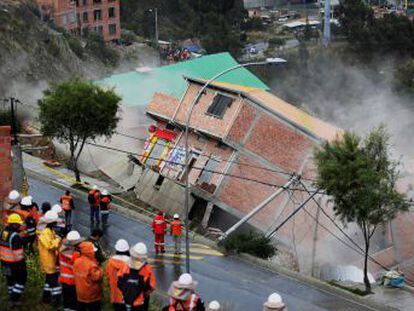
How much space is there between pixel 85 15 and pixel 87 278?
Answer: 255 ft

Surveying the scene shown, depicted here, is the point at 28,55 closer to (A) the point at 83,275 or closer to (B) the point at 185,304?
(A) the point at 83,275

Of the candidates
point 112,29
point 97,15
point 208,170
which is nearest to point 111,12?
point 112,29

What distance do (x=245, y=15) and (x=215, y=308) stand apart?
95.9m

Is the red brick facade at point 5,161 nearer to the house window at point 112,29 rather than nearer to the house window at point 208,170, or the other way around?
the house window at point 208,170

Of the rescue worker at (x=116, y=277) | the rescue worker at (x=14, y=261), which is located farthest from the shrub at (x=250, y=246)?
the rescue worker at (x=116, y=277)

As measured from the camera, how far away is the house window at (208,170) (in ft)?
98.7

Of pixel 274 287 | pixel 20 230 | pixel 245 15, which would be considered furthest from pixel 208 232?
pixel 245 15

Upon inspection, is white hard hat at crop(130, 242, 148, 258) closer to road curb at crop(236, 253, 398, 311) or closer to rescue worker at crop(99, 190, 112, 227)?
road curb at crop(236, 253, 398, 311)

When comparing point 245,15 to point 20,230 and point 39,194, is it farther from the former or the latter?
point 20,230

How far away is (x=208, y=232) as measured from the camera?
28391mm

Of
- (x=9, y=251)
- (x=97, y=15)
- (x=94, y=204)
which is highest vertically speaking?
(x=9, y=251)

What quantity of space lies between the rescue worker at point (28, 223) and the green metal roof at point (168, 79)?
27.0 metres

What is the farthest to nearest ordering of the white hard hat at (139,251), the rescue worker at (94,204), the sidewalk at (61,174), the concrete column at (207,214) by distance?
the sidewalk at (61,174) < the concrete column at (207,214) < the rescue worker at (94,204) < the white hard hat at (139,251)

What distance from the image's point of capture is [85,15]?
286ft
